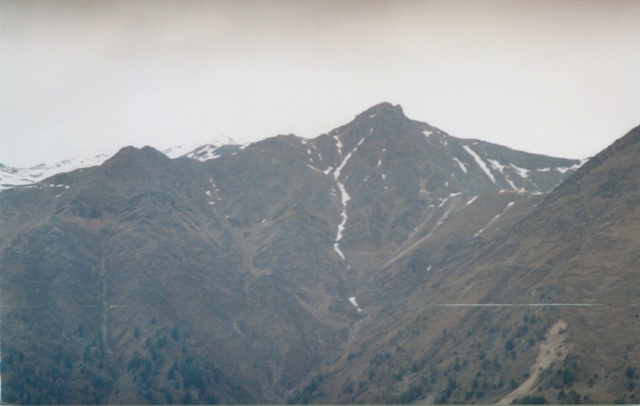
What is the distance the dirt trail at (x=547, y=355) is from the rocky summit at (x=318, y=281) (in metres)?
0.20

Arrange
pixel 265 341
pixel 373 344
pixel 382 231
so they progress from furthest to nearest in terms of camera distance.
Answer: pixel 382 231 → pixel 265 341 → pixel 373 344

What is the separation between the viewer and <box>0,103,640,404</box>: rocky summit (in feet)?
263

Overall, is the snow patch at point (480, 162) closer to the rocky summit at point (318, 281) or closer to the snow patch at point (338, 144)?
the rocky summit at point (318, 281)

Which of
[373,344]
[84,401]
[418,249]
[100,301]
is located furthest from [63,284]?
[418,249]

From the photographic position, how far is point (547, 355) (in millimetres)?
74750

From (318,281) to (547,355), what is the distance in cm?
5379

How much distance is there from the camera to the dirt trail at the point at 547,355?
7138 centimetres

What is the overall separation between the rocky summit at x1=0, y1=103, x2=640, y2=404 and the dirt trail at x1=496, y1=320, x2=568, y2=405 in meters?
0.20

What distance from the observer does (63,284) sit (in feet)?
357

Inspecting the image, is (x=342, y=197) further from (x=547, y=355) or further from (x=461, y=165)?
(x=547, y=355)

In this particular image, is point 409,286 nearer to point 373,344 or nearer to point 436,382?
point 373,344

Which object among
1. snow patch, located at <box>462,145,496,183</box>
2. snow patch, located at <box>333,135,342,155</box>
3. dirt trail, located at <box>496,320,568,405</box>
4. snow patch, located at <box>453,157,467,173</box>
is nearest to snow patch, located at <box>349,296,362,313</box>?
dirt trail, located at <box>496,320,568,405</box>

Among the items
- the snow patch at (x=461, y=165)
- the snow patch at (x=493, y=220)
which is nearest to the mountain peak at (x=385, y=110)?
→ the snow patch at (x=461, y=165)

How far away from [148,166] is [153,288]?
35091 mm
